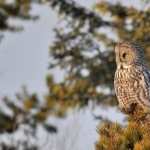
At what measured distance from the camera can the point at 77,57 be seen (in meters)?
23.5

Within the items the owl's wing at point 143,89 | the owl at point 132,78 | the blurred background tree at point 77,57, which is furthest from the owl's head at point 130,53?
the blurred background tree at point 77,57

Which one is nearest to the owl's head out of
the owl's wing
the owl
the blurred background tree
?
the owl

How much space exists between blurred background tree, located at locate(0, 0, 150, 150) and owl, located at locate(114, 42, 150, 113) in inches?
370

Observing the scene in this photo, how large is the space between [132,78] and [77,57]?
11311 mm

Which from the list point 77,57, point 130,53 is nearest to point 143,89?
point 130,53

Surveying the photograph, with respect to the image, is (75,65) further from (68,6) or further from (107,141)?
(107,141)

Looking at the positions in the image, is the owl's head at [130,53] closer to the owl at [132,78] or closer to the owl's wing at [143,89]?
the owl at [132,78]

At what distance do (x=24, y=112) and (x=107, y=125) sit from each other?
12.8m

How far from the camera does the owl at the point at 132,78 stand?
12.1m

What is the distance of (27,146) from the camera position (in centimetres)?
1825

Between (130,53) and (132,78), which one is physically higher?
(130,53)

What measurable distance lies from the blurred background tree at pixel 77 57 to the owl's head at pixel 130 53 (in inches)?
367

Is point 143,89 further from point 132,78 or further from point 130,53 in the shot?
point 130,53

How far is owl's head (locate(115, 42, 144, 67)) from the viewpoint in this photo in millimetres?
12445
